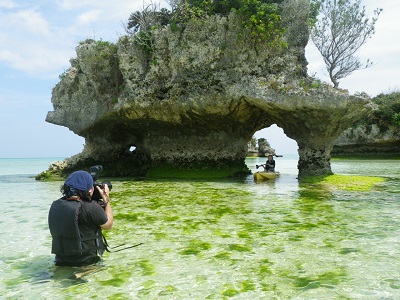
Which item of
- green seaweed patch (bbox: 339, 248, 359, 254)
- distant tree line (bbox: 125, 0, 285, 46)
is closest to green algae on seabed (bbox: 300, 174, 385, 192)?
distant tree line (bbox: 125, 0, 285, 46)

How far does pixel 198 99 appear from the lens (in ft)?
59.6

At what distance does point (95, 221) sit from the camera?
4617 mm

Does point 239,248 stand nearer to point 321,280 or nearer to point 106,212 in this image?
point 321,280

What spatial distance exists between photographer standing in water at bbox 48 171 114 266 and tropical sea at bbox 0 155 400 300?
0.35m

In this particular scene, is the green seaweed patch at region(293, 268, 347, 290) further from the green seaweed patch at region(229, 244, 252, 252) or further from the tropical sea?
the green seaweed patch at region(229, 244, 252, 252)

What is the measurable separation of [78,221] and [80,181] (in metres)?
0.53

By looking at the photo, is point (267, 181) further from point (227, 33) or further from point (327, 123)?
point (227, 33)

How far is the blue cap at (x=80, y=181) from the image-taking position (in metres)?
4.66

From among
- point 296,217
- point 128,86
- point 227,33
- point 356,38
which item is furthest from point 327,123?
point 356,38

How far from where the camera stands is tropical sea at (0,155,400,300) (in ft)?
14.5

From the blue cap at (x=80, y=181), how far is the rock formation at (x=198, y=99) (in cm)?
1294

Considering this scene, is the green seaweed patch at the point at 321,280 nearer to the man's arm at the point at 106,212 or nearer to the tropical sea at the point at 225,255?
the tropical sea at the point at 225,255

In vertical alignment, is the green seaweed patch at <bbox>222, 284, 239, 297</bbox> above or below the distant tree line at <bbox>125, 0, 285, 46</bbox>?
below

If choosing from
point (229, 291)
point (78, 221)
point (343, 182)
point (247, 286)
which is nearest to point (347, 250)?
point (247, 286)
